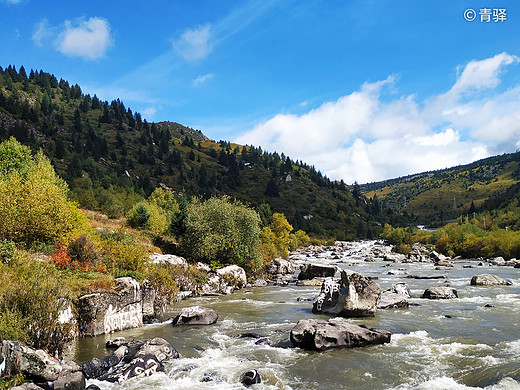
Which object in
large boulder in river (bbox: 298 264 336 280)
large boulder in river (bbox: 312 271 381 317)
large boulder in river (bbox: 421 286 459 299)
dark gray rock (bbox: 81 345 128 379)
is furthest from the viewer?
large boulder in river (bbox: 298 264 336 280)

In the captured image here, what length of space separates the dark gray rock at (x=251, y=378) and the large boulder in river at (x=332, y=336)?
3.92 metres

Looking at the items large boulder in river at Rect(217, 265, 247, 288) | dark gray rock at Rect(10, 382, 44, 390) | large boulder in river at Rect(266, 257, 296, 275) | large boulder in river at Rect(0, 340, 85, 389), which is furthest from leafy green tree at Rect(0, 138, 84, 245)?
large boulder in river at Rect(266, 257, 296, 275)

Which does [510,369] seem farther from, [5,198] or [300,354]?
[5,198]

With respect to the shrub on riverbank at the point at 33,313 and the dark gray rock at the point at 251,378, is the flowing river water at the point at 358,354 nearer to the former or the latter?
the dark gray rock at the point at 251,378

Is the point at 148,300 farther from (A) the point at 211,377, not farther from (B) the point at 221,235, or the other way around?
(B) the point at 221,235

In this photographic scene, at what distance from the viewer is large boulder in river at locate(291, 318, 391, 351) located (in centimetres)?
1544

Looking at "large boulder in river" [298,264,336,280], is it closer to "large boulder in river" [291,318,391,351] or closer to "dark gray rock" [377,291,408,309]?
"dark gray rock" [377,291,408,309]

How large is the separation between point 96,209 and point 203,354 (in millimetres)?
63513

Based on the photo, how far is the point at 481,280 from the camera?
115ft

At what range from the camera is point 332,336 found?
51.3 feet

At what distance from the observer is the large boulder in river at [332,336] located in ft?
50.6

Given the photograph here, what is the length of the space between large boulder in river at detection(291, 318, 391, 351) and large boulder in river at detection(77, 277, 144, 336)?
979cm

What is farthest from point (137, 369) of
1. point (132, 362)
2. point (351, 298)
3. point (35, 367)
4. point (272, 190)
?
point (272, 190)

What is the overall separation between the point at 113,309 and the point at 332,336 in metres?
11.9
